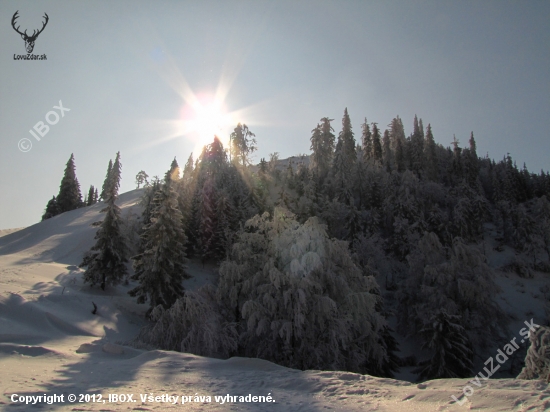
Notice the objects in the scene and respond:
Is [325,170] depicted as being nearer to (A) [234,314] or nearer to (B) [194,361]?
(A) [234,314]

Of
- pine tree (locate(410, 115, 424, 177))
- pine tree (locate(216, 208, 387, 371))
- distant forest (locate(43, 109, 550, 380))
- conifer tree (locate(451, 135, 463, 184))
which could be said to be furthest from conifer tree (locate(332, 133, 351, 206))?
pine tree (locate(216, 208, 387, 371))

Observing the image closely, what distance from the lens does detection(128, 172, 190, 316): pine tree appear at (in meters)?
25.5

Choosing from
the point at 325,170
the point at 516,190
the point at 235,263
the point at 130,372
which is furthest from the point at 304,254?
the point at 516,190

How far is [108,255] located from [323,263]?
21411mm

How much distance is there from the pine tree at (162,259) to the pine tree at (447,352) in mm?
Result: 20183

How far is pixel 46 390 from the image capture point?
24.8ft

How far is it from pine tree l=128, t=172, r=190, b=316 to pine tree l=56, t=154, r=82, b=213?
180 ft

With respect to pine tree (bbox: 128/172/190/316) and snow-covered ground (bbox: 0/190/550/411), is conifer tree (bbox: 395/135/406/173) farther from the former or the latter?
snow-covered ground (bbox: 0/190/550/411)

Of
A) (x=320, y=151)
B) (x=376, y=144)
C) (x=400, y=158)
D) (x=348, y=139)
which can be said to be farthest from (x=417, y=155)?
(x=320, y=151)

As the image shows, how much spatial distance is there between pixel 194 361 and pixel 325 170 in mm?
60555

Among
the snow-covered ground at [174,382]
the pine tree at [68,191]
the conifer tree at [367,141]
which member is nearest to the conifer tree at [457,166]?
the conifer tree at [367,141]

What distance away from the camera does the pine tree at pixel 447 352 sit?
24.3m

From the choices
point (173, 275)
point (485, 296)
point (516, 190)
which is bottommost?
point (485, 296)

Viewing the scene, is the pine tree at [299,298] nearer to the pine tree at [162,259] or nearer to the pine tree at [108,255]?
the pine tree at [162,259]
